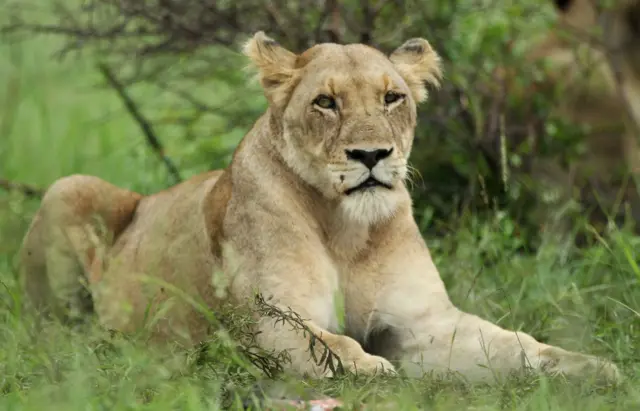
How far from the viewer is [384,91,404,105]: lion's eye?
4137mm

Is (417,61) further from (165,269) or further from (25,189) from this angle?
(25,189)

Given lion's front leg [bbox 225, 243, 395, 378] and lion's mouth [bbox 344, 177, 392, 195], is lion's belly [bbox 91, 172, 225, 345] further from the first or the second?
lion's mouth [bbox 344, 177, 392, 195]

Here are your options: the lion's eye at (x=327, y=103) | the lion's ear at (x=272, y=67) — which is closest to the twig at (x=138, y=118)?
the lion's ear at (x=272, y=67)

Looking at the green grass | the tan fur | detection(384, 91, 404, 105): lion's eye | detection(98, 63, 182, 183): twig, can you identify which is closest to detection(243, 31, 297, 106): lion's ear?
detection(384, 91, 404, 105): lion's eye

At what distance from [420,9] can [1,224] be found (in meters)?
2.11

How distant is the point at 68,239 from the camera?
511cm

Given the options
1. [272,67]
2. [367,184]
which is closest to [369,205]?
[367,184]

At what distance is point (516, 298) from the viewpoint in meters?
4.83

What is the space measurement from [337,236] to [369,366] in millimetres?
612

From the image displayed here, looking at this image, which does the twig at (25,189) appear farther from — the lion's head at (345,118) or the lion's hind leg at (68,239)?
the lion's head at (345,118)

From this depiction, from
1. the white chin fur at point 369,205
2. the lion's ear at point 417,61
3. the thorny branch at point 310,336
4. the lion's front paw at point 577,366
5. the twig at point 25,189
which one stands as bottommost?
the twig at point 25,189

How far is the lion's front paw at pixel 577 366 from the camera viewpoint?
3738mm

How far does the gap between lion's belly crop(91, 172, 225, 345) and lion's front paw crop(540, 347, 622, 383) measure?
115 centimetres

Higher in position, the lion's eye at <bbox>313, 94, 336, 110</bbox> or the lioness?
the lion's eye at <bbox>313, 94, 336, 110</bbox>
